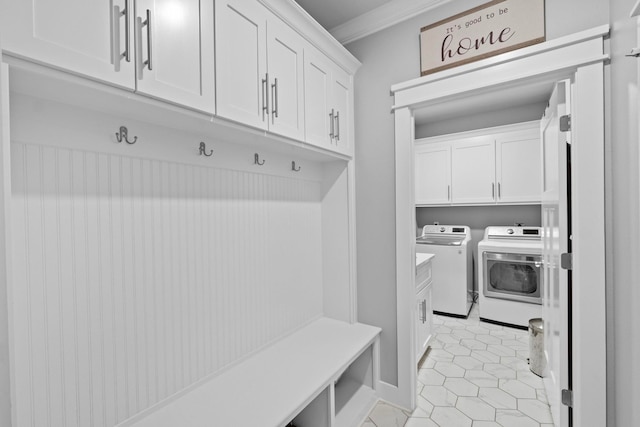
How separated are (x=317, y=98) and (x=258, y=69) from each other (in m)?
0.49

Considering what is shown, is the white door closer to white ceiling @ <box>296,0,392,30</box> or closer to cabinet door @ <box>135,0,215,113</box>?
white ceiling @ <box>296,0,392,30</box>

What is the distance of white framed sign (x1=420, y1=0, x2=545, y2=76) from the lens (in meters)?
1.57

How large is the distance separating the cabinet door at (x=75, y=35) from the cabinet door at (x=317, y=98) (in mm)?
944

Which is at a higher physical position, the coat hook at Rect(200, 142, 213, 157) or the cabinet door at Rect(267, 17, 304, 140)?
the cabinet door at Rect(267, 17, 304, 140)

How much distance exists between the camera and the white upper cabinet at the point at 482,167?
351cm

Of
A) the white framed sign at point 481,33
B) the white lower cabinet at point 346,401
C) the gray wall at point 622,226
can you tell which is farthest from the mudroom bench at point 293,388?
the white framed sign at point 481,33

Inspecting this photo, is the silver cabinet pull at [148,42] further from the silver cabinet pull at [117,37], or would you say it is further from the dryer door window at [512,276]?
the dryer door window at [512,276]

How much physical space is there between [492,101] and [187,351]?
3.94 m

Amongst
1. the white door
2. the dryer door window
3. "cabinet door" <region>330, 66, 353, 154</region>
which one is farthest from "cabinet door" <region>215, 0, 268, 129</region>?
the dryer door window

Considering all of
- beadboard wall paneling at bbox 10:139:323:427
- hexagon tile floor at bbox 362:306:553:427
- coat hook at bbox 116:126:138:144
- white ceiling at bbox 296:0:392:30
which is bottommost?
hexagon tile floor at bbox 362:306:553:427

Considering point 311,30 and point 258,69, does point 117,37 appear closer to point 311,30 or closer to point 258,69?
point 258,69

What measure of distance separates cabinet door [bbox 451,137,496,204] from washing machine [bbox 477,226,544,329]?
553mm

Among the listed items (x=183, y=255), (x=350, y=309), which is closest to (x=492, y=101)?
(x=350, y=309)

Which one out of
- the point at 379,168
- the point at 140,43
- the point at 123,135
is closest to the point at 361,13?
the point at 379,168
